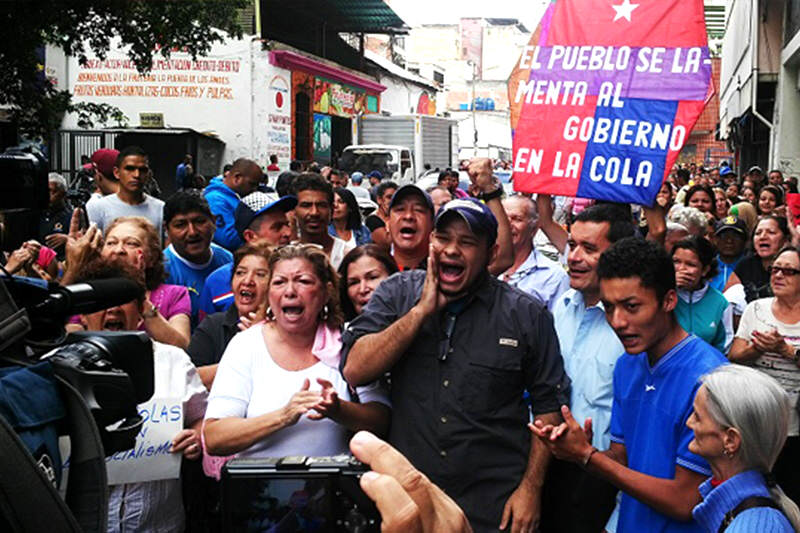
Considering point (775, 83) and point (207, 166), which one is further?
point (207, 166)

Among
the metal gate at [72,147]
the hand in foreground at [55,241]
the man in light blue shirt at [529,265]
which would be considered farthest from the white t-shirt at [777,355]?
the metal gate at [72,147]

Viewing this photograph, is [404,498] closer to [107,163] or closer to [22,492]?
[22,492]

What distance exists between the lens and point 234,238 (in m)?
8.45

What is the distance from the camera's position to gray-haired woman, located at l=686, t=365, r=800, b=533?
2992 millimetres

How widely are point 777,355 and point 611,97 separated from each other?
1.90m

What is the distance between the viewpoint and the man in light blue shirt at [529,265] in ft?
18.0

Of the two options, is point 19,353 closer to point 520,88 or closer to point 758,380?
point 758,380

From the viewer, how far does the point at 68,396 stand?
1.96 meters

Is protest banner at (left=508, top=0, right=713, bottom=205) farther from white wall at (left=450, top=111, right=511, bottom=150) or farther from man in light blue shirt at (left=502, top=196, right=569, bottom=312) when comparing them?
white wall at (left=450, top=111, right=511, bottom=150)

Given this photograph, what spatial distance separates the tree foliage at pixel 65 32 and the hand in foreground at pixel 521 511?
401 inches

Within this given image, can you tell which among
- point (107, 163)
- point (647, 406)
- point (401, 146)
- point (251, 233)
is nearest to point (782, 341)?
point (647, 406)

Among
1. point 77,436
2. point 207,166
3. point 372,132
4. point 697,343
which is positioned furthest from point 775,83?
point 77,436

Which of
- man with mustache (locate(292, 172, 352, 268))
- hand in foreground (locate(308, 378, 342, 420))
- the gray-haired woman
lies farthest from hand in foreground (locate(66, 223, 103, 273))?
the gray-haired woman

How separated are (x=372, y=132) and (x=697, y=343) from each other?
2954 centimetres
